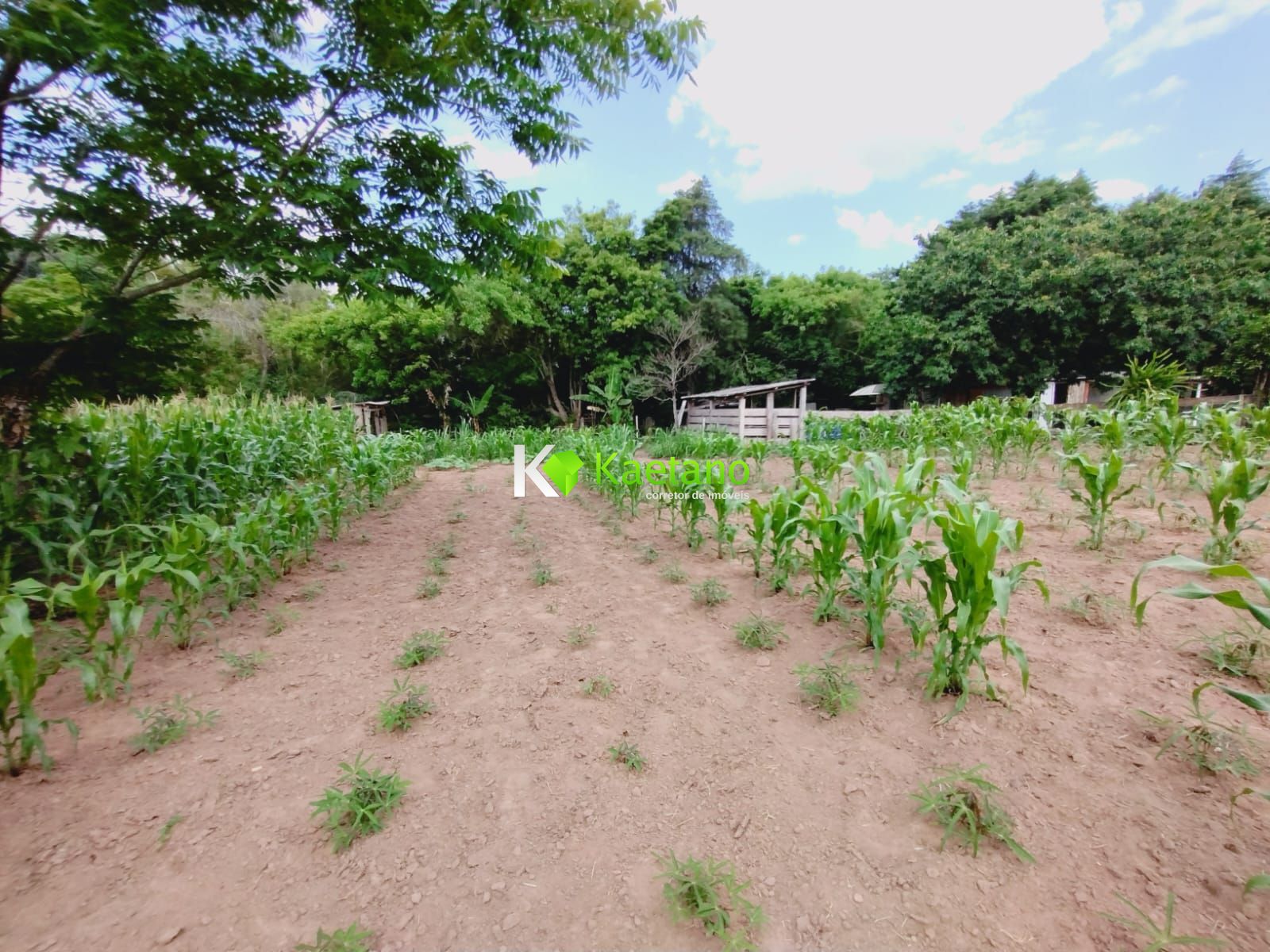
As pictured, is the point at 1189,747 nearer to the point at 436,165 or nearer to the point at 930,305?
the point at 436,165

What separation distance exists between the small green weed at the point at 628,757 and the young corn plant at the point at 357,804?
70 cm

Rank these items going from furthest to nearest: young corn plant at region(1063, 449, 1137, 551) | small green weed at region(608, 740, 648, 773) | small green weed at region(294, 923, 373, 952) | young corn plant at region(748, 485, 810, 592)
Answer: young corn plant at region(1063, 449, 1137, 551), young corn plant at region(748, 485, 810, 592), small green weed at region(608, 740, 648, 773), small green weed at region(294, 923, 373, 952)

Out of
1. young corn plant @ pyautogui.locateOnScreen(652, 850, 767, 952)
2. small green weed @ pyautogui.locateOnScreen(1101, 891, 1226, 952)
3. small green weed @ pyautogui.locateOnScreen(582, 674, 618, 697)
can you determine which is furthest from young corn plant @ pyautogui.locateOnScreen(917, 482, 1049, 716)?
small green weed @ pyautogui.locateOnScreen(582, 674, 618, 697)

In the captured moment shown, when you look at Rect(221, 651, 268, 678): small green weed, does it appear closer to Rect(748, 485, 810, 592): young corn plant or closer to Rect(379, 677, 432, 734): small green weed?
Rect(379, 677, 432, 734): small green weed

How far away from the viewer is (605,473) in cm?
529

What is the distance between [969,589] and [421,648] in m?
2.41

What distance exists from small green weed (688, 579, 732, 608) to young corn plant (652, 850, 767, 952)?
155 cm

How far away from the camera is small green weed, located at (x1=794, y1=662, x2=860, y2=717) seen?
1938 millimetres

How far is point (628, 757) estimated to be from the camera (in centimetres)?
176

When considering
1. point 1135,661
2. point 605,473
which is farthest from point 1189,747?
point 605,473

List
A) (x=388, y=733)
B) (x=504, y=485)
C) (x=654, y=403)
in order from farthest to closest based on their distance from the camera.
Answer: (x=654, y=403)
(x=504, y=485)
(x=388, y=733)

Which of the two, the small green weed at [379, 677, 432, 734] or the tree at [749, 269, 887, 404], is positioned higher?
the tree at [749, 269, 887, 404]

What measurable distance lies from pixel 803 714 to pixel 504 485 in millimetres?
5369

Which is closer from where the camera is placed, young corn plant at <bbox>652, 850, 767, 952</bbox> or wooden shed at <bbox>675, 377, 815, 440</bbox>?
young corn plant at <bbox>652, 850, 767, 952</bbox>
